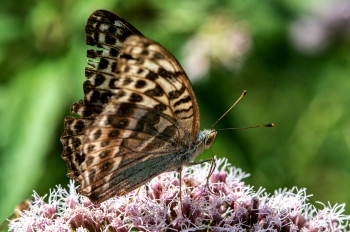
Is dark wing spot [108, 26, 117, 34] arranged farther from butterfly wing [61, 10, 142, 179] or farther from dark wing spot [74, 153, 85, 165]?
dark wing spot [74, 153, 85, 165]

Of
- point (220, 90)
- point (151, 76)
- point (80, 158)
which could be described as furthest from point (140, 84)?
point (220, 90)

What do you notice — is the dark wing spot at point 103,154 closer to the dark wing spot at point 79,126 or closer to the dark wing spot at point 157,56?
the dark wing spot at point 79,126

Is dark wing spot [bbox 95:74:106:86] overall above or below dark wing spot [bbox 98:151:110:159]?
above

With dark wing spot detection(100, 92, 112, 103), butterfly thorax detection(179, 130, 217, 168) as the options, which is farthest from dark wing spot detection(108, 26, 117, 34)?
butterfly thorax detection(179, 130, 217, 168)

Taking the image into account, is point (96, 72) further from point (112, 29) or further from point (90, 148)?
point (90, 148)

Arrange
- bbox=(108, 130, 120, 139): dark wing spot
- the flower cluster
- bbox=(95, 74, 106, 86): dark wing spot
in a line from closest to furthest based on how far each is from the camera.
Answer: bbox=(108, 130, 120, 139): dark wing spot → bbox=(95, 74, 106, 86): dark wing spot → the flower cluster

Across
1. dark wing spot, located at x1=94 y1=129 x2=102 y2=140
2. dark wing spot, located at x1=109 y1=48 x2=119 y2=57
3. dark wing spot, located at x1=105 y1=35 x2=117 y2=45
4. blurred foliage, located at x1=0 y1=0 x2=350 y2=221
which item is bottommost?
blurred foliage, located at x1=0 y1=0 x2=350 y2=221

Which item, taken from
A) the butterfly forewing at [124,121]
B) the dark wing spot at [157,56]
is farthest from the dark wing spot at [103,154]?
the dark wing spot at [157,56]
